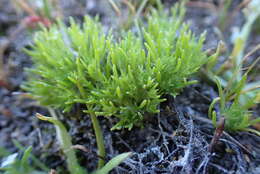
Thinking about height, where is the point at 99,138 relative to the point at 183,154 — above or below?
above

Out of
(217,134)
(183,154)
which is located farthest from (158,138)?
(217,134)

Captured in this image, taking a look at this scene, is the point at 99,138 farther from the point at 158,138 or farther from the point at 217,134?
the point at 217,134

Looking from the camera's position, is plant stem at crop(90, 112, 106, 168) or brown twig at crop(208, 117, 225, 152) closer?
brown twig at crop(208, 117, 225, 152)

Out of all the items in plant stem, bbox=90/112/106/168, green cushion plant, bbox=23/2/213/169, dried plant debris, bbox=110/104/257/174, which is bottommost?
dried plant debris, bbox=110/104/257/174

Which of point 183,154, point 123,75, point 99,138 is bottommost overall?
point 183,154

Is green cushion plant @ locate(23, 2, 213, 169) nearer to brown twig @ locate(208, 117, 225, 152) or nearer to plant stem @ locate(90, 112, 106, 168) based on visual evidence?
plant stem @ locate(90, 112, 106, 168)

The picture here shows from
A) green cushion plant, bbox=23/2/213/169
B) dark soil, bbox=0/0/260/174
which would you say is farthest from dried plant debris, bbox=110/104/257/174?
green cushion plant, bbox=23/2/213/169

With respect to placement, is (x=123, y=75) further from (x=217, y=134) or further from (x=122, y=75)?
(x=217, y=134)

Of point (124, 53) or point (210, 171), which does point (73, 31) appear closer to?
point (124, 53)

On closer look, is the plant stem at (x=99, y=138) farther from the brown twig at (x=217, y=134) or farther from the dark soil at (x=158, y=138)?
the brown twig at (x=217, y=134)
